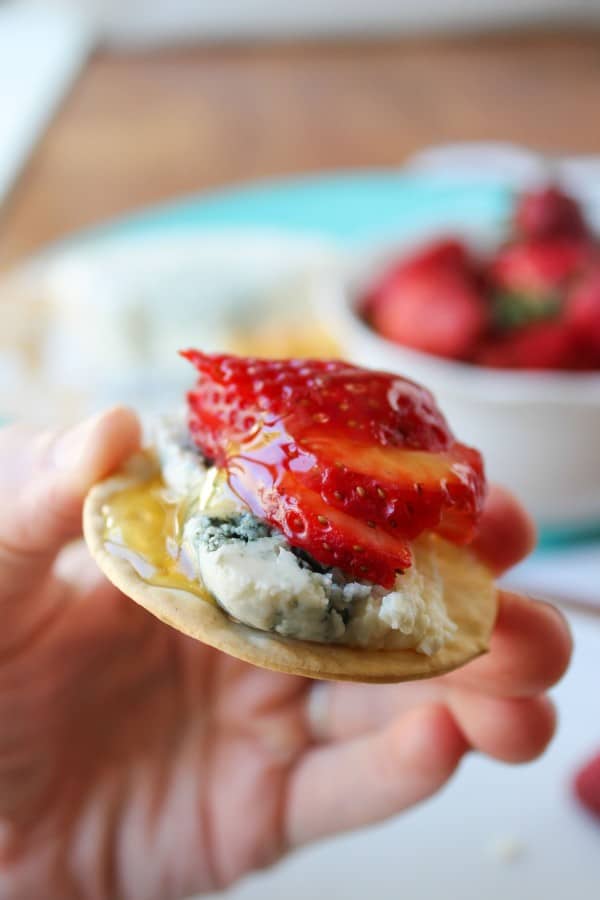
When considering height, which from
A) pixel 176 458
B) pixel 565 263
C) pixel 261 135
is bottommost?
pixel 176 458

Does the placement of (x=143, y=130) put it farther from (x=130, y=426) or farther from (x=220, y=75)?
(x=130, y=426)

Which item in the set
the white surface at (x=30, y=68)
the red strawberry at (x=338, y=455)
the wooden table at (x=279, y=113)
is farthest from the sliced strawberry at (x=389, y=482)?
the white surface at (x=30, y=68)

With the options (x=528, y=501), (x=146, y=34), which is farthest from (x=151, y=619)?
(x=146, y=34)

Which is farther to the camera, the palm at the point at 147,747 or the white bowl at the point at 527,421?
the white bowl at the point at 527,421

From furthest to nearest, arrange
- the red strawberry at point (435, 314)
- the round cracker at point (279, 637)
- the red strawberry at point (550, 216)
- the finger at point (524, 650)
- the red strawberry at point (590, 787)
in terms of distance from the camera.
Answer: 1. the red strawberry at point (550, 216)
2. the red strawberry at point (435, 314)
3. the red strawberry at point (590, 787)
4. the finger at point (524, 650)
5. the round cracker at point (279, 637)

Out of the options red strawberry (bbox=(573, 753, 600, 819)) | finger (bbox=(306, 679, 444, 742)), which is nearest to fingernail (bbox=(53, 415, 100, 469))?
finger (bbox=(306, 679, 444, 742))

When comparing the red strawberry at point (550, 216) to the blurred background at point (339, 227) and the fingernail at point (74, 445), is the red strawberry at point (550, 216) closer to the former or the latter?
the blurred background at point (339, 227)

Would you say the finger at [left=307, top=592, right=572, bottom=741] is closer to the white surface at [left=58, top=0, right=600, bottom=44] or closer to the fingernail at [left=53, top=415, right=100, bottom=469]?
the fingernail at [left=53, top=415, right=100, bottom=469]
